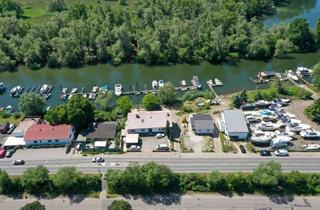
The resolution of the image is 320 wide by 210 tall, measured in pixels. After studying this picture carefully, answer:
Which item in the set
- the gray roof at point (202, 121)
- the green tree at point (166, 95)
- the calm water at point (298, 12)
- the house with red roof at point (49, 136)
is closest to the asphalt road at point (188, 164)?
the house with red roof at point (49, 136)

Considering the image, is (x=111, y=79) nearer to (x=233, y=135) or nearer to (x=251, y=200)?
(x=233, y=135)

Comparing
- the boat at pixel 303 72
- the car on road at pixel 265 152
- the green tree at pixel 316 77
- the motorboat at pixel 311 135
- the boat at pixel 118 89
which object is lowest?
the boat at pixel 118 89

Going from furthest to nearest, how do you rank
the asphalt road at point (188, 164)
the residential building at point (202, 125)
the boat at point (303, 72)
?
the boat at point (303, 72), the residential building at point (202, 125), the asphalt road at point (188, 164)

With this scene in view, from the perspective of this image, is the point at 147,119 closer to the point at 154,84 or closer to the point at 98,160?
the point at 98,160

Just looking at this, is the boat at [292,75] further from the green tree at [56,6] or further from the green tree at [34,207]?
the green tree at [56,6]

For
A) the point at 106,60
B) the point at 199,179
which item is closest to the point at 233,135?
the point at 199,179

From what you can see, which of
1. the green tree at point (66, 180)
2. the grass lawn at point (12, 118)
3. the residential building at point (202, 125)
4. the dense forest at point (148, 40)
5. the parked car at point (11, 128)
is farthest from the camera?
the dense forest at point (148, 40)

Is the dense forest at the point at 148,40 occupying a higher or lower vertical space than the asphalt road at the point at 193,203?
Result: higher

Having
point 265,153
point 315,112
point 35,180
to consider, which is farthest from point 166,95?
point 35,180
